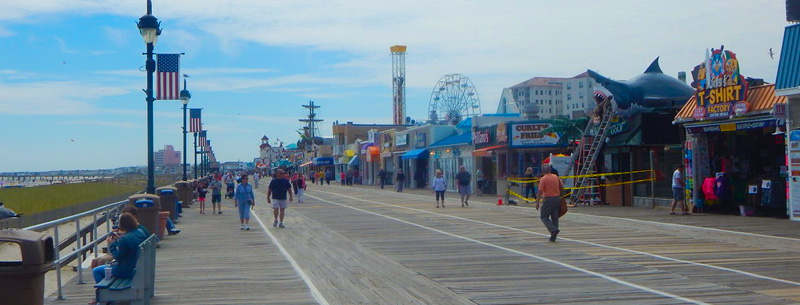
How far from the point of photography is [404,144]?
64750 mm

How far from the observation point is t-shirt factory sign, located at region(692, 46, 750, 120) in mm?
22591

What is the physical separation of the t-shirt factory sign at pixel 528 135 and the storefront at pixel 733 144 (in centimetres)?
1602

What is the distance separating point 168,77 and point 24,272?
588 inches

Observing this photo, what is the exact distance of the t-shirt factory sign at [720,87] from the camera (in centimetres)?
2259

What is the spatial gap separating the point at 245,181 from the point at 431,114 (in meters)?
52.7

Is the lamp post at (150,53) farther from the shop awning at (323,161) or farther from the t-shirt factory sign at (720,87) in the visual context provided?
the shop awning at (323,161)

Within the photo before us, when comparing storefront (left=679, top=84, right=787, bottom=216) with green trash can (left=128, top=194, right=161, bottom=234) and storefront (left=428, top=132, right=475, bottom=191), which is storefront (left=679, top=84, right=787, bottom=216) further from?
storefront (left=428, top=132, right=475, bottom=191)

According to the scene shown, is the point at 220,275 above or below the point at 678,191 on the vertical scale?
below

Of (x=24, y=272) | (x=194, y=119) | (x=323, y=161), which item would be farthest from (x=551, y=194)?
(x=323, y=161)

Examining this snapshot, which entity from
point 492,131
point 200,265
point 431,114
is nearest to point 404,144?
point 431,114

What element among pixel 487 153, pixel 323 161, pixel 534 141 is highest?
pixel 323 161

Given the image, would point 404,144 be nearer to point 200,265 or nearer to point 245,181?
point 245,181

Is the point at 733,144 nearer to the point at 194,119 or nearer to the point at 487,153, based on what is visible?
the point at 487,153

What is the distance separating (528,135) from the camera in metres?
41.7
